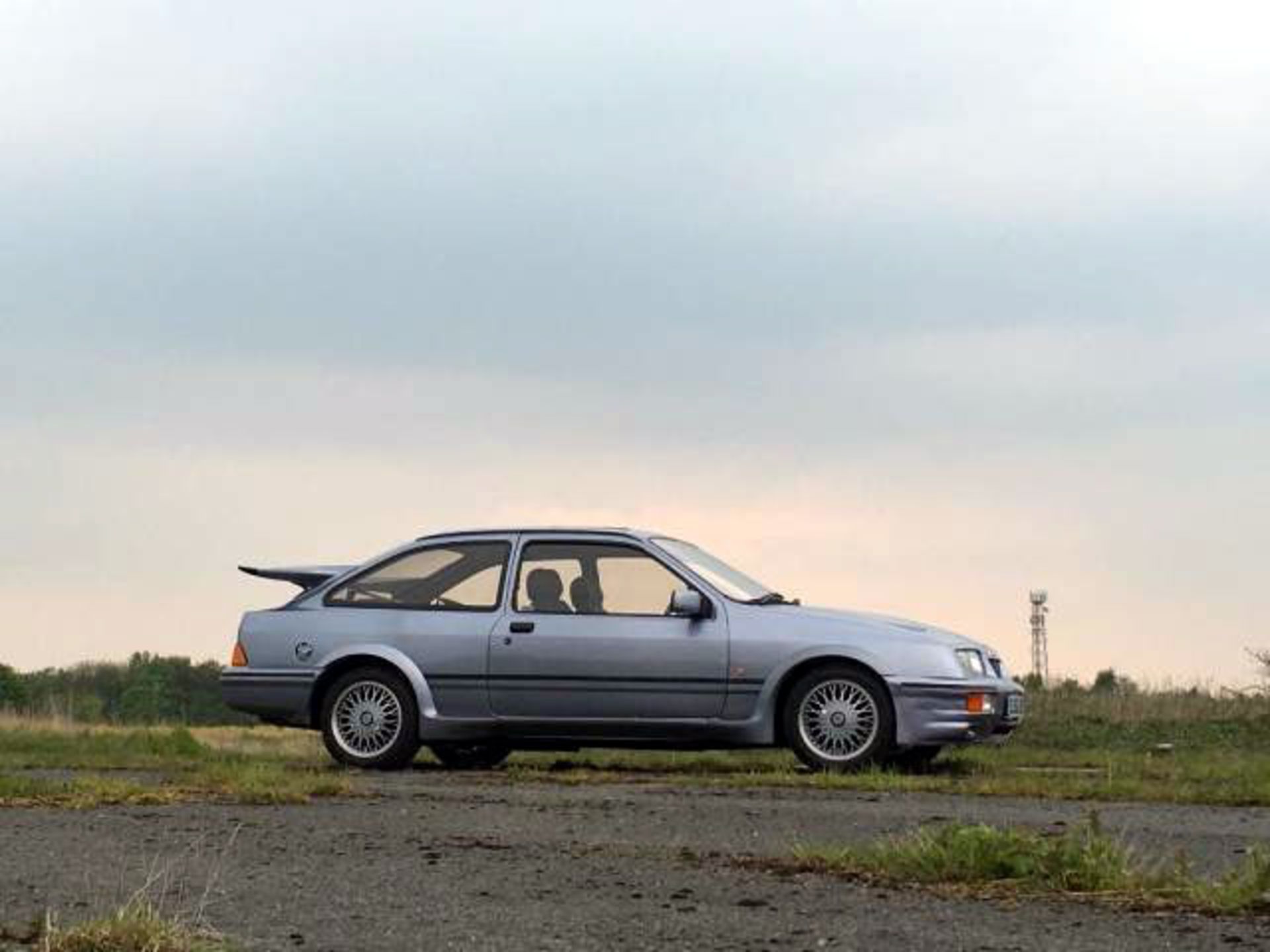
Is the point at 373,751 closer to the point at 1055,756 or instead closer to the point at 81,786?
the point at 81,786

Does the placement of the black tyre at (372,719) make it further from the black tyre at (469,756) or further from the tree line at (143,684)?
the tree line at (143,684)

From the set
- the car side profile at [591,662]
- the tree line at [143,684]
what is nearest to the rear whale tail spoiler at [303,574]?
the car side profile at [591,662]

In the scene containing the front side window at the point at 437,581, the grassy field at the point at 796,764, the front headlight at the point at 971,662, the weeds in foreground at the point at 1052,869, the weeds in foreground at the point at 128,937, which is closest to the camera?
the weeds in foreground at the point at 128,937

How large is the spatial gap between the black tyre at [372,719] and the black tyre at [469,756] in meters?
0.67

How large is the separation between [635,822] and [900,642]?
4342mm

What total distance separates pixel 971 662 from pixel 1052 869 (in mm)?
7103

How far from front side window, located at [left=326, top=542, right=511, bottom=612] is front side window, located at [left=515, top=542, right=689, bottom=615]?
0.21 meters

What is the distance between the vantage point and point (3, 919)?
22.7 feet

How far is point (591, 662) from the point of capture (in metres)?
14.6

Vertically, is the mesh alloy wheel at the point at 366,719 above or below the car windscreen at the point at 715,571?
below

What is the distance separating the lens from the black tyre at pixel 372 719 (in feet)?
48.5

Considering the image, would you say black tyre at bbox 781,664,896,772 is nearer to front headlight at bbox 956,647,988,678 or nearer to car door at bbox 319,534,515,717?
front headlight at bbox 956,647,988,678

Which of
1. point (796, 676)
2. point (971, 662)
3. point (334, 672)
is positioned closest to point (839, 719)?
point (796, 676)

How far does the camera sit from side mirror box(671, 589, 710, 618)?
14.4 metres
